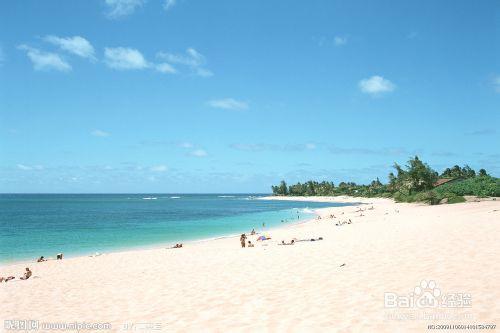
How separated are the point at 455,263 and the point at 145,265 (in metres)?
13.8

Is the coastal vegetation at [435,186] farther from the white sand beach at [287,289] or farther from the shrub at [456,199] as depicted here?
the white sand beach at [287,289]

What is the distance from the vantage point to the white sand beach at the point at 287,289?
8016mm

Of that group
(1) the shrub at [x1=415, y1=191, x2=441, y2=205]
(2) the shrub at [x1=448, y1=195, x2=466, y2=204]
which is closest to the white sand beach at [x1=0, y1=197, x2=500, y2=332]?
(2) the shrub at [x1=448, y1=195, x2=466, y2=204]

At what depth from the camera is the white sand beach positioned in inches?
316

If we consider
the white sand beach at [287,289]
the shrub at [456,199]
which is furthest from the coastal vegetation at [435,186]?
the white sand beach at [287,289]

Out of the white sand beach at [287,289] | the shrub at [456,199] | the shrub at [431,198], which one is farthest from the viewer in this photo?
the shrub at [431,198]

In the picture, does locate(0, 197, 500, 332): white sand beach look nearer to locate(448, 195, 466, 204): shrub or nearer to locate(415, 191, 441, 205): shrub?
locate(448, 195, 466, 204): shrub

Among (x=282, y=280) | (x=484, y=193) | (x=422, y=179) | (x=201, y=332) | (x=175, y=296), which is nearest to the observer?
(x=201, y=332)

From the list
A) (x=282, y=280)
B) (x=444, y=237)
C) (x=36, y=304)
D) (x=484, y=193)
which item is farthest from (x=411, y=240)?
(x=484, y=193)

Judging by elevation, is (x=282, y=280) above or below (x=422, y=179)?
below

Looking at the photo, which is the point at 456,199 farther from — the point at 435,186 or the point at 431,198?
the point at 435,186

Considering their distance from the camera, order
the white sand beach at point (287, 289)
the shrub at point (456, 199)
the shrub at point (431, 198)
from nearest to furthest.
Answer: the white sand beach at point (287, 289) → the shrub at point (456, 199) → the shrub at point (431, 198)

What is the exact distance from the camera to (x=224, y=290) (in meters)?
11.4

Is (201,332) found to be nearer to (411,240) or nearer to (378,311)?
(378,311)
